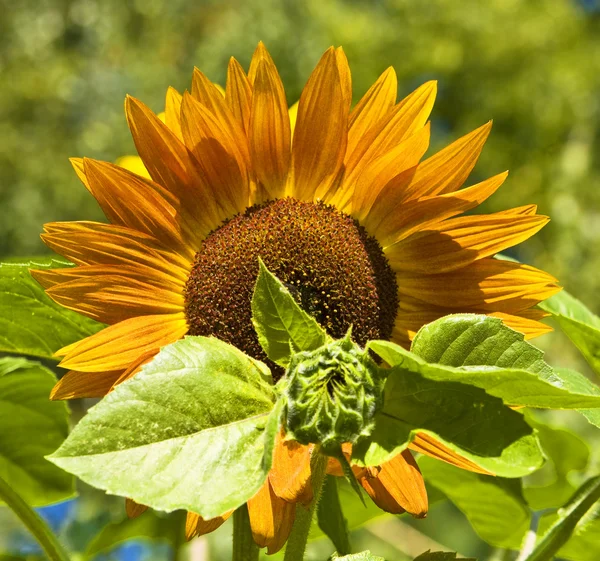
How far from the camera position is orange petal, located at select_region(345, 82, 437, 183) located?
0.56m

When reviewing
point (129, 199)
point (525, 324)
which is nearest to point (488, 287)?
point (525, 324)

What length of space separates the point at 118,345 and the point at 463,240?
237 mm

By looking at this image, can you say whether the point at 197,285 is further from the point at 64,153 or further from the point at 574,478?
the point at 64,153

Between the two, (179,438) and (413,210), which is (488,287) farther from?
(179,438)

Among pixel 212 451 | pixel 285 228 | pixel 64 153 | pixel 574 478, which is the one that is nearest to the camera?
pixel 212 451

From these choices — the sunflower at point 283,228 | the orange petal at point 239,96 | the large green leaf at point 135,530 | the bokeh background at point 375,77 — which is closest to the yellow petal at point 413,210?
the sunflower at point 283,228

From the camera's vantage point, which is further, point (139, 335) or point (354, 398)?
point (139, 335)

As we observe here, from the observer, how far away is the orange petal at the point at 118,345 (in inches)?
20.2

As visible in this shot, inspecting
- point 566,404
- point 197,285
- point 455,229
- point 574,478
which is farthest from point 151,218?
point 574,478

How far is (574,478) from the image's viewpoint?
872mm

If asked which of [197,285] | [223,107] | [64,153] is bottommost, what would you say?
[197,285]

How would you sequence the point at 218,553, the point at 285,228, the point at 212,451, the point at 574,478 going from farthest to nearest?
1. the point at 218,553
2. the point at 574,478
3. the point at 285,228
4. the point at 212,451

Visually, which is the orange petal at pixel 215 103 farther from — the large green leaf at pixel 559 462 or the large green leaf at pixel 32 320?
the large green leaf at pixel 559 462

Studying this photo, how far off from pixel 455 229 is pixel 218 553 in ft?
2.08
